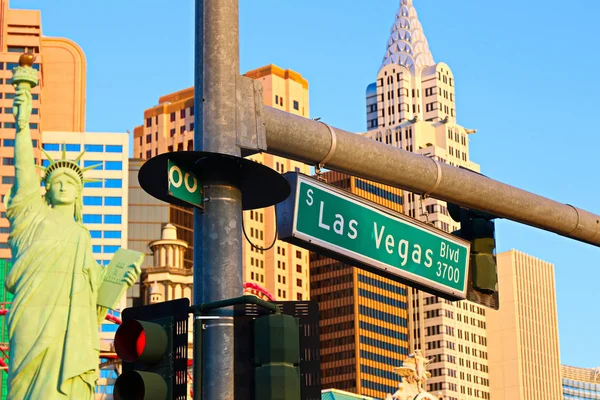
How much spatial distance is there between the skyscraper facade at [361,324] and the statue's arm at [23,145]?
367 feet

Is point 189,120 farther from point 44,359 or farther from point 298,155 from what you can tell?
point 298,155

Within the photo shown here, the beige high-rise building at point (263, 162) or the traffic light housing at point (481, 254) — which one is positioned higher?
the beige high-rise building at point (263, 162)

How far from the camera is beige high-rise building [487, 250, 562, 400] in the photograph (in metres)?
185

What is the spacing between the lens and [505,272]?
189 metres

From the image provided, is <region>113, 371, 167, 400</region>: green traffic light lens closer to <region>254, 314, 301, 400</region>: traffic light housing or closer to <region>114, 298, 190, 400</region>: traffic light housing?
<region>114, 298, 190, 400</region>: traffic light housing

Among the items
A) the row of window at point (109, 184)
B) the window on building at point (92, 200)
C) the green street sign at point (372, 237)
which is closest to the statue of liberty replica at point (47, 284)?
the green street sign at point (372, 237)

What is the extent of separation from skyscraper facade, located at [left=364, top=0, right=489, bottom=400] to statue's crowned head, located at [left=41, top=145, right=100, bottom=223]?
123m

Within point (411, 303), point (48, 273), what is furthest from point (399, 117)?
point (48, 273)

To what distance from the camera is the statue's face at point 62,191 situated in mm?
50156

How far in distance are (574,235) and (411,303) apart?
166473 millimetres

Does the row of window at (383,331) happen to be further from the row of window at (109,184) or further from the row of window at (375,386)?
the row of window at (109,184)

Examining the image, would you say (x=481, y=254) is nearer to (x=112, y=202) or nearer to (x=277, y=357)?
(x=277, y=357)

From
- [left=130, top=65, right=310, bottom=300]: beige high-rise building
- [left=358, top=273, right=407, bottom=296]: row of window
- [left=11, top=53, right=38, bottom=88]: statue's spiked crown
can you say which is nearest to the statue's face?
[left=11, top=53, right=38, bottom=88]: statue's spiked crown

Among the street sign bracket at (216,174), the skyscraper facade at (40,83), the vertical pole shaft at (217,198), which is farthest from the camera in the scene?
the skyscraper facade at (40,83)
